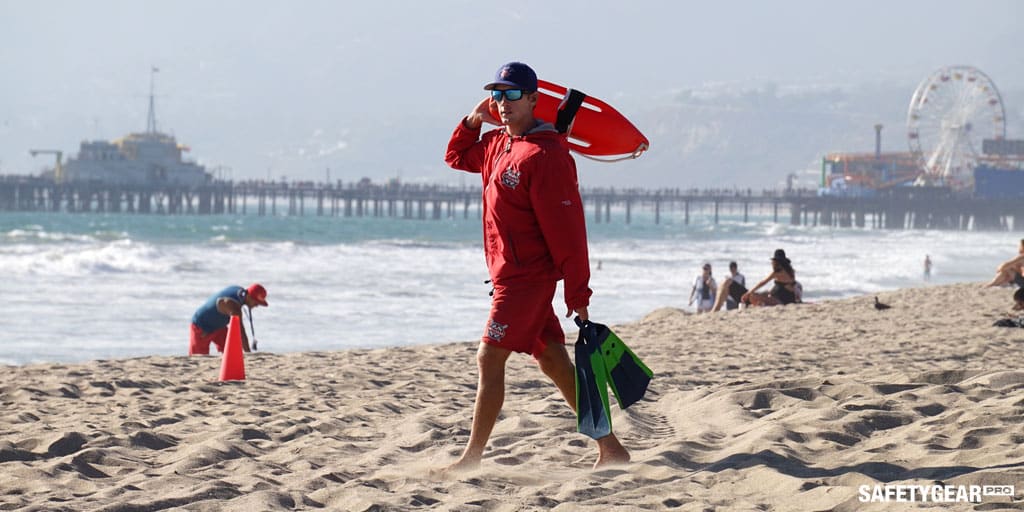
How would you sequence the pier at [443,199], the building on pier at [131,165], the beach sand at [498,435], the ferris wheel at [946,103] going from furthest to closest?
1. the building on pier at [131,165]
2. the pier at [443,199]
3. the ferris wheel at [946,103]
4. the beach sand at [498,435]

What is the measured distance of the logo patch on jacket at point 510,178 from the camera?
13.8 feet

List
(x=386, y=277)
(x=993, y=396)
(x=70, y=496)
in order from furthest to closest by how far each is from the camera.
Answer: (x=386, y=277)
(x=993, y=396)
(x=70, y=496)

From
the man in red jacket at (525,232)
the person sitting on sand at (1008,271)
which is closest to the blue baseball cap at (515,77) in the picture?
the man in red jacket at (525,232)

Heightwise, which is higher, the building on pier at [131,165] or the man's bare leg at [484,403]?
the building on pier at [131,165]

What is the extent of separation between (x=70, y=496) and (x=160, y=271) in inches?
986

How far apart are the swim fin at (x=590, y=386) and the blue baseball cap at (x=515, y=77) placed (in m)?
0.84

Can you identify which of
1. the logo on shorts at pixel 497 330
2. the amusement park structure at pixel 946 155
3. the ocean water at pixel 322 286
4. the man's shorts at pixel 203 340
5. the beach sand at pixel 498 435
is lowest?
the ocean water at pixel 322 286

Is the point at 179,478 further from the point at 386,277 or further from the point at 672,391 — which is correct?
the point at 386,277

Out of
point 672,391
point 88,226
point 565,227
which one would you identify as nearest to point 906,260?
point 672,391

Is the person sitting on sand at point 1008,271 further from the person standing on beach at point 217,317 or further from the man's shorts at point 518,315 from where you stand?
the man's shorts at point 518,315

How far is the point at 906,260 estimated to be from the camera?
121 feet

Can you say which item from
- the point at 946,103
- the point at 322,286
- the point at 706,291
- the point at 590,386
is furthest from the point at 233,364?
the point at 946,103

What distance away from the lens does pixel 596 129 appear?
452cm

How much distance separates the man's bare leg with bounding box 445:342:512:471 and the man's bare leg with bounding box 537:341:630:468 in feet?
0.54
